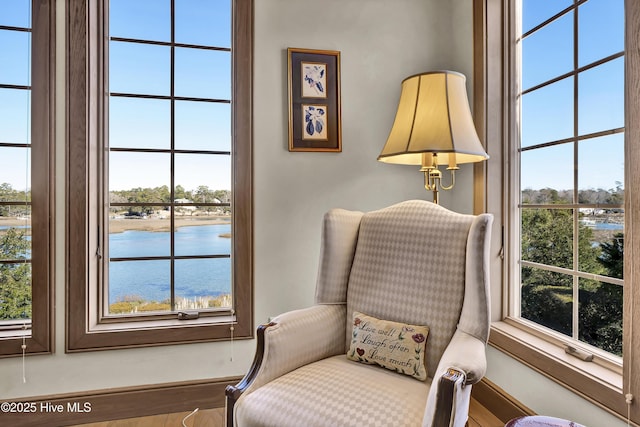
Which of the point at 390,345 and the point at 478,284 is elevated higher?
Result: the point at 478,284

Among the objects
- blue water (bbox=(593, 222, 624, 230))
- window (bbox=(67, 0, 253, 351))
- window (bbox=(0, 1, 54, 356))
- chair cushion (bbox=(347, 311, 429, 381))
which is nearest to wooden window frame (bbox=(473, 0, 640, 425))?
blue water (bbox=(593, 222, 624, 230))

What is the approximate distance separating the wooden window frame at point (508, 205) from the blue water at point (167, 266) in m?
1.45

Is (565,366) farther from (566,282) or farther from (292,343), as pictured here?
(292,343)

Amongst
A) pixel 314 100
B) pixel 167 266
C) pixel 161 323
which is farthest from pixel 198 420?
pixel 314 100

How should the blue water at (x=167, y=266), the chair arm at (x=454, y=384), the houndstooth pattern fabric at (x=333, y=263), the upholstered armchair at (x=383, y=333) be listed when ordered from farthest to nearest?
the blue water at (x=167, y=266) → the houndstooth pattern fabric at (x=333, y=263) → the upholstered armchair at (x=383, y=333) → the chair arm at (x=454, y=384)

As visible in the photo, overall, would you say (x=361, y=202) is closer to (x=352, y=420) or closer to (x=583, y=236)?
(x=583, y=236)

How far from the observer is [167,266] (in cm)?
202

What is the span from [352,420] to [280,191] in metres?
1.26

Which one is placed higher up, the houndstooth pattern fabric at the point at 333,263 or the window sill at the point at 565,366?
the houndstooth pattern fabric at the point at 333,263

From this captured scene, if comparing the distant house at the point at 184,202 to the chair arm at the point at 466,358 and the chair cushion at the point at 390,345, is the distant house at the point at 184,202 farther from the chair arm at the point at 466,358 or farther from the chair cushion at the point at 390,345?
the chair arm at the point at 466,358

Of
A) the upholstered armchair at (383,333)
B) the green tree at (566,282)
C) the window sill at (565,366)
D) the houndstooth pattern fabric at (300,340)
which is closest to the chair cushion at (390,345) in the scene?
the upholstered armchair at (383,333)

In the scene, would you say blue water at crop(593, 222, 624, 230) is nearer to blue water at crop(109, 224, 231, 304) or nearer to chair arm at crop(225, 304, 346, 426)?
chair arm at crop(225, 304, 346, 426)

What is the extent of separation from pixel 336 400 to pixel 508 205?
1354 millimetres

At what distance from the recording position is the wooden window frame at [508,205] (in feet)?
3.95
